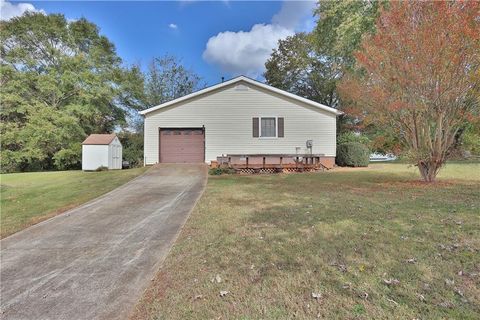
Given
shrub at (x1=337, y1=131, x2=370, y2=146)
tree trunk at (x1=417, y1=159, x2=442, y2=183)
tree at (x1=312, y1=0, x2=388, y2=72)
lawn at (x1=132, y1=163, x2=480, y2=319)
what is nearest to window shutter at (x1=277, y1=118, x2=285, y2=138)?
tree at (x1=312, y1=0, x2=388, y2=72)

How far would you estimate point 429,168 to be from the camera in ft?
30.8

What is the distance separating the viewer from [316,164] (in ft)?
49.0

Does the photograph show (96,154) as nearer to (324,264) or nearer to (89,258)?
(89,258)

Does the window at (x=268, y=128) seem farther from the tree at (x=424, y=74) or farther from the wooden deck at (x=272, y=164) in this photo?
the tree at (x=424, y=74)

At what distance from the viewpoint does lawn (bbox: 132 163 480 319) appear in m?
2.57

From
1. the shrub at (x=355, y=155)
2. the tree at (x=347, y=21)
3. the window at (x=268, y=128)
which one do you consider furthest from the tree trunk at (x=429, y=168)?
the window at (x=268, y=128)

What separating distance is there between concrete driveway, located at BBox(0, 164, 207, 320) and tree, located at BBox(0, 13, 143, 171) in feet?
51.4

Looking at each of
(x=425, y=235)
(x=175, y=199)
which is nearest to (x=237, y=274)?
(x=425, y=235)

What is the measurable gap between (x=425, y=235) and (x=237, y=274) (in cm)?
291

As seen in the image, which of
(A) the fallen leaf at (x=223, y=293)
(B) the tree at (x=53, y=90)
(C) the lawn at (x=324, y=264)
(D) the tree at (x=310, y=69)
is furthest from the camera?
(D) the tree at (x=310, y=69)

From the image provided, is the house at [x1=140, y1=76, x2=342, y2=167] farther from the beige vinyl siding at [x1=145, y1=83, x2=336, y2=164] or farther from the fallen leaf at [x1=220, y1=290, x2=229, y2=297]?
the fallen leaf at [x1=220, y1=290, x2=229, y2=297]

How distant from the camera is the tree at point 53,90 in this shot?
19391 millimetres

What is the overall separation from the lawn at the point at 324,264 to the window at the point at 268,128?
Answer: 10393 mm

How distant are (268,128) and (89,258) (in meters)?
13.3
